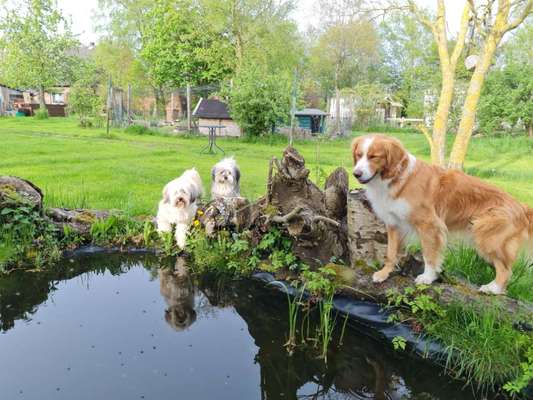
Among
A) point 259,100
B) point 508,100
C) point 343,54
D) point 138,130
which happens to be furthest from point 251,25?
point 343,54

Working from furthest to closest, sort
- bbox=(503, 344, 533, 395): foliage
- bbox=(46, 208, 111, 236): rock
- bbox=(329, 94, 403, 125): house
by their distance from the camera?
bbox=(329, 94, 403, 125): house, bbox=(46, 208, 111, 236): rock, bbox=(503, 344, 533, 395): foliage

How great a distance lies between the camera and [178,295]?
4727 mm

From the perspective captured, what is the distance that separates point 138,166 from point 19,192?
19.7ft

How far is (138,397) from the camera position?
305cm

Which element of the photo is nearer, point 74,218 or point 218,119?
point 74,218

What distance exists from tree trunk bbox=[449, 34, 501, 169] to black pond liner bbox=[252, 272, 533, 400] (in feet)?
22.4

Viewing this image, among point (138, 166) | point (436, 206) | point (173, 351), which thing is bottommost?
point (173, 351)

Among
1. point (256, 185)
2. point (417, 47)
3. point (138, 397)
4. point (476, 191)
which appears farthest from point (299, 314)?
point (417, 47)

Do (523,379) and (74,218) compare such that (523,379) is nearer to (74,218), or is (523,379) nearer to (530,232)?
(530,232)

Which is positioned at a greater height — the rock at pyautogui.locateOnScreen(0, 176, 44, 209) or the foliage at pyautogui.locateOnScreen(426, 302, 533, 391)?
the rock at pyautogui.locateOnScreen(0, 176, 44, 209)

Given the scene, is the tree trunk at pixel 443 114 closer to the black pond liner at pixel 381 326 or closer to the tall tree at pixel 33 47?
the black pond liner at pixel 381 326

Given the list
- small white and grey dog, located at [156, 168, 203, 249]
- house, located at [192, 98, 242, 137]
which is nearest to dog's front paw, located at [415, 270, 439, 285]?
small white and grey dog, located at [156, 168, 203, 249]

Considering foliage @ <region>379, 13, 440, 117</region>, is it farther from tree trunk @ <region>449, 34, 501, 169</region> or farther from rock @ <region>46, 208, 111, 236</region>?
rock @ <region>46, 208, 111, 236</region>

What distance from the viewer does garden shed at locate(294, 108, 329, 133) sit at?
90.1 feet
